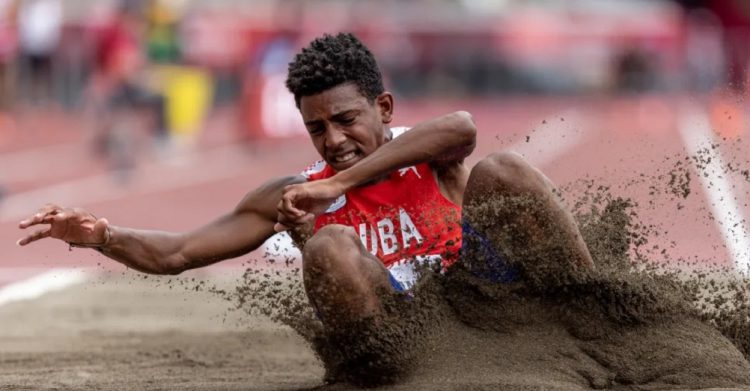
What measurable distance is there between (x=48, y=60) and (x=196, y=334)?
15419mm

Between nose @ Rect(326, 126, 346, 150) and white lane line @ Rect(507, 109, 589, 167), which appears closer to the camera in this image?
nose @ Rect(326, 126, 346, 150)

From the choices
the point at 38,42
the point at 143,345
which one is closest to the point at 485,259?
the point at 143,345

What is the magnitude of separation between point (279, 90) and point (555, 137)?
569 cm

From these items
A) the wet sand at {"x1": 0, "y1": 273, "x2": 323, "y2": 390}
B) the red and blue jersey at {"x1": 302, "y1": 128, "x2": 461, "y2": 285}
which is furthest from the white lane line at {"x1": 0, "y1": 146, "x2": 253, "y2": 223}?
the red and blue jersey at {"x1": 302, "y1": 128, "x2": 461, "y2": 285}

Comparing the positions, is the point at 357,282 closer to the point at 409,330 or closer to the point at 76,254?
the point at 409,330

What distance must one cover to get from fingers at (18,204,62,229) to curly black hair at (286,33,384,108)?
3.17 feet

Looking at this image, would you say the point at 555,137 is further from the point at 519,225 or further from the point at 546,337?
the point at 519,225

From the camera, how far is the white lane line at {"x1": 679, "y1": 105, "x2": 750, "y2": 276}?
340 inches

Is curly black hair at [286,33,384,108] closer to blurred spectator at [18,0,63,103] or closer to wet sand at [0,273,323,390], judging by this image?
wet sand at [0,273,323,390]

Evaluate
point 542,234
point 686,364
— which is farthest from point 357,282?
point 686,364

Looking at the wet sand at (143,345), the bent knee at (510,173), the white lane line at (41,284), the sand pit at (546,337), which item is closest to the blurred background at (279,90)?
the white lane line at (41,284)

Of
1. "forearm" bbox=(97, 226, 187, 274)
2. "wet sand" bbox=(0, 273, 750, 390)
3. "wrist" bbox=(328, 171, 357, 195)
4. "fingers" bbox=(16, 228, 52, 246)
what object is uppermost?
"wrist" bbox=(328, 171, 357, 195)

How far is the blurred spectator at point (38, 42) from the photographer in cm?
2128

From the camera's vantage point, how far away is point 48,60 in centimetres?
2206
